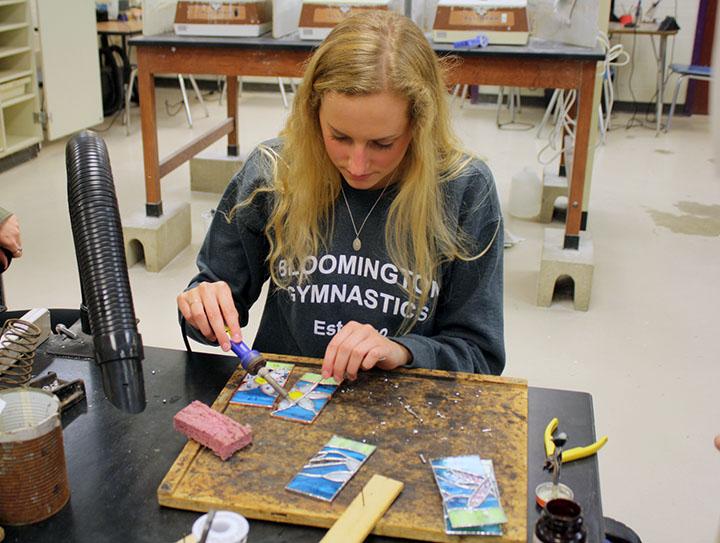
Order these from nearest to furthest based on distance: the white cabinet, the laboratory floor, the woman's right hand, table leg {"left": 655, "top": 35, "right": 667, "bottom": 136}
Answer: the woman's right hand
the laboratory floor
the white cabinet
table leg {"left": 655, "top": 35, "right": 667, "bottom": 136}

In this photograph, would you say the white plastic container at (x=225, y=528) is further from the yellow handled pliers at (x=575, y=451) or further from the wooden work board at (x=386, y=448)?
the yellow handled pliers at (x=575, y=451)

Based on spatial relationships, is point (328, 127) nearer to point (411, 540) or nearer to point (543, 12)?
point (411, 540)

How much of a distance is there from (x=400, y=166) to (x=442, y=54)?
1590mm

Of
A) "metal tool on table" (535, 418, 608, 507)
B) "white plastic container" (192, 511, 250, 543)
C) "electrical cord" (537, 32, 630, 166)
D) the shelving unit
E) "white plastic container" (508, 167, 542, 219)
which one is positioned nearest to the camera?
"white plastic container" (192, 511, 250, 543)

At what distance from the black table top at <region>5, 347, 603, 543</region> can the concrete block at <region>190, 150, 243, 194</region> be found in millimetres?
3012

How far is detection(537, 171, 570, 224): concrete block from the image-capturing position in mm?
3904

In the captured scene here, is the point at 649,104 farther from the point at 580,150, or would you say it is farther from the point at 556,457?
the point at 556,457

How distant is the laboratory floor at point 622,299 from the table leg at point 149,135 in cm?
27

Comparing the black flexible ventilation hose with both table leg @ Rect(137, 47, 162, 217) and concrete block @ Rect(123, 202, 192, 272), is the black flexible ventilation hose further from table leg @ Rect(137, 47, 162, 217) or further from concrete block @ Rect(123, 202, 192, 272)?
concrete block @ Rect(123, 202, 192, 272)

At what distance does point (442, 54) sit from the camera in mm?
2764

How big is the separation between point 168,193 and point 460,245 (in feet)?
10.2

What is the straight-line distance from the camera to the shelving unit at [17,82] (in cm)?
436

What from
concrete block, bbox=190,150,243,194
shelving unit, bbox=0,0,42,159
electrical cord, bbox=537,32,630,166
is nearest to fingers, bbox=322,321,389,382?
electrical cord, bbox=537,32,630,166

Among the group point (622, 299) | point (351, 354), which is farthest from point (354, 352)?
point (622, 299)
